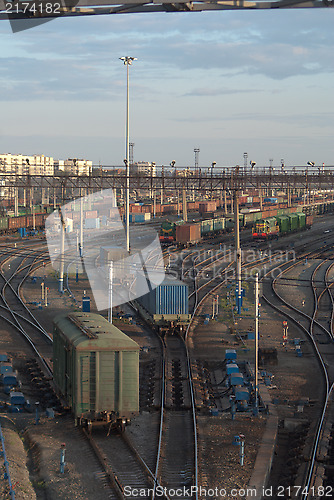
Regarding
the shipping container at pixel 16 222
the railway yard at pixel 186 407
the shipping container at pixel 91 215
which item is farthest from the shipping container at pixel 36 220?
the railway yard at pixel 186 407

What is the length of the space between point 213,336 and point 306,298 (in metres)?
13.0

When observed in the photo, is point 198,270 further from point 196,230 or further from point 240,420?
point 240,420

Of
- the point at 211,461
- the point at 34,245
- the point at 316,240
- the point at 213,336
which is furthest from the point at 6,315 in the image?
the point at 316,240

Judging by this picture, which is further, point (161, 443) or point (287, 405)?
point (287, 405)

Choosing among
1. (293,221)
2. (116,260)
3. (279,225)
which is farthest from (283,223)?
(116,260)

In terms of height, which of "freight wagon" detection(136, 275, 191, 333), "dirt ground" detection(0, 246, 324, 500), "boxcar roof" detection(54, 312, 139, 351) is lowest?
"dirt ground" detection(0, 246, 324, 500)

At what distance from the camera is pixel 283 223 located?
261 feet

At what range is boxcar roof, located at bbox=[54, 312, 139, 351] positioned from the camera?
19297 mm

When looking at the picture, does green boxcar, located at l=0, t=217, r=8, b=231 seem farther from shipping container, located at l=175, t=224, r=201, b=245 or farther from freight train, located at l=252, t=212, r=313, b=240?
freight train, located at l=252, t=212, r=313, b=240

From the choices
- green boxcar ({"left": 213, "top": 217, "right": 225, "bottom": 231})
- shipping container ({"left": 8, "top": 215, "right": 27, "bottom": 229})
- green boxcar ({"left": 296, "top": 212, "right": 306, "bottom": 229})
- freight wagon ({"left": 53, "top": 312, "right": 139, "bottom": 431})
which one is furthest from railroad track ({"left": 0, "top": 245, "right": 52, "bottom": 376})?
green boxcar ({"left": 296, "top": 212, "right": 306, "bottom": 229})

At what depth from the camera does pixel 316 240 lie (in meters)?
78.0

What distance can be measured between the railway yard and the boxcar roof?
0.60 ft

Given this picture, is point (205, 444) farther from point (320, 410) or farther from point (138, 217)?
point (138, 217)

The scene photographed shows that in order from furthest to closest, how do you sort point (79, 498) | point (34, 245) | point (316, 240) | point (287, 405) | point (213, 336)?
point (316, 240) < point (34, 245) < point (213, 336) < point (287, 405) < point (79, 498)
